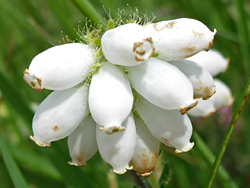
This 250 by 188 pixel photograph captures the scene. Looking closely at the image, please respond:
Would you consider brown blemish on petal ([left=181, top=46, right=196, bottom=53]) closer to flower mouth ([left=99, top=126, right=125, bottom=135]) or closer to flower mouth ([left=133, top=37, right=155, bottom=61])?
flower mouth ([left=133, top=37, right=155, bottom=61])

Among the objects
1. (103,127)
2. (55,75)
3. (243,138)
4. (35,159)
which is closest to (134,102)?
(103,127)

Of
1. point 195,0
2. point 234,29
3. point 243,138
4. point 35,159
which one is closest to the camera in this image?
point 35,159

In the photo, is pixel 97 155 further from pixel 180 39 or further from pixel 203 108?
pixel 180 39

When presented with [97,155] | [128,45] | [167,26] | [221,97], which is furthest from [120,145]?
[97,155]

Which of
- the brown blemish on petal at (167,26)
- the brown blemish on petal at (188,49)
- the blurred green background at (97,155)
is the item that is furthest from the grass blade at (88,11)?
the brown blemish on petal at (188,49)

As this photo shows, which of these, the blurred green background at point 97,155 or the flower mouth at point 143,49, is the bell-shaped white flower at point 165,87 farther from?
the blurred green background at point 97,155

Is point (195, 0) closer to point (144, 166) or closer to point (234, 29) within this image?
point (234, 29)
